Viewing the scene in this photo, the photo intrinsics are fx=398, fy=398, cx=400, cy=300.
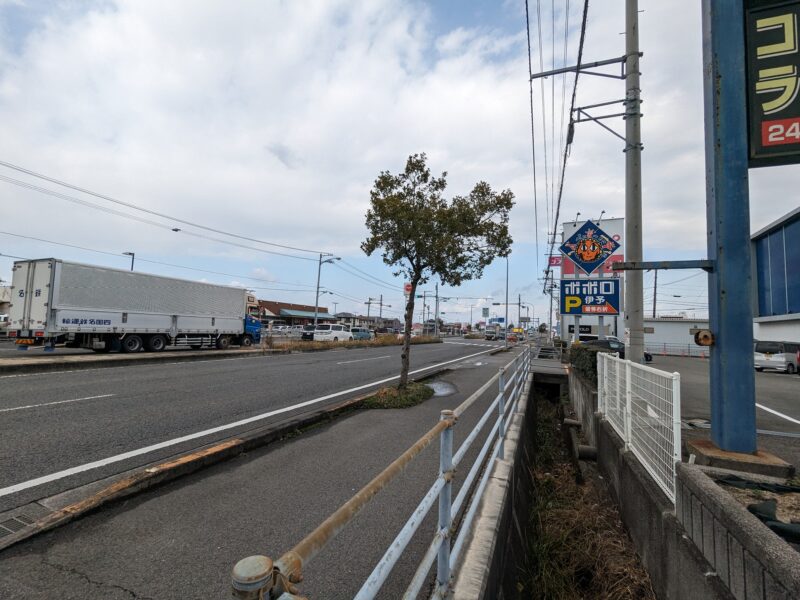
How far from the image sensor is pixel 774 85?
399 cm

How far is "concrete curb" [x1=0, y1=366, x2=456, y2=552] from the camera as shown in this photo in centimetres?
325

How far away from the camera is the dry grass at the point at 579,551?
145 inches

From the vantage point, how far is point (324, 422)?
7008 millimetres

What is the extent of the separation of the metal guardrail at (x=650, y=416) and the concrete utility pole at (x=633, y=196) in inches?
42.5

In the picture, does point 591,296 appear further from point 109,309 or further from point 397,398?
point 109,309

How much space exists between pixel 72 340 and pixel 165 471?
1640cm

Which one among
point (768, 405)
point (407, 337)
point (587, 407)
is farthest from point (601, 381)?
point (768, 405)

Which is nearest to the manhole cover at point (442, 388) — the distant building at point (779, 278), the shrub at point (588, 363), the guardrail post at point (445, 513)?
the shrub at point (588, 363)

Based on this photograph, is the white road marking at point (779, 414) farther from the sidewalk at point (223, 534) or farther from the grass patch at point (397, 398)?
the sidewalk at point (223, 534)

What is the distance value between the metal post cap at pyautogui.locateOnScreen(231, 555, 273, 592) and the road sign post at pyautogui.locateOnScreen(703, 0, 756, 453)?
4.60m

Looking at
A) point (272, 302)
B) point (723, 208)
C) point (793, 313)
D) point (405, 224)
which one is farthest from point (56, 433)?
point (272, 302)

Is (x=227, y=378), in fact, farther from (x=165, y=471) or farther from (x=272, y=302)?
(x=272, y=302)

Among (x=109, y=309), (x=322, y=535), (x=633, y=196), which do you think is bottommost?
(x=322, y=535)

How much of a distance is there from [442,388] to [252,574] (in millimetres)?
10749
